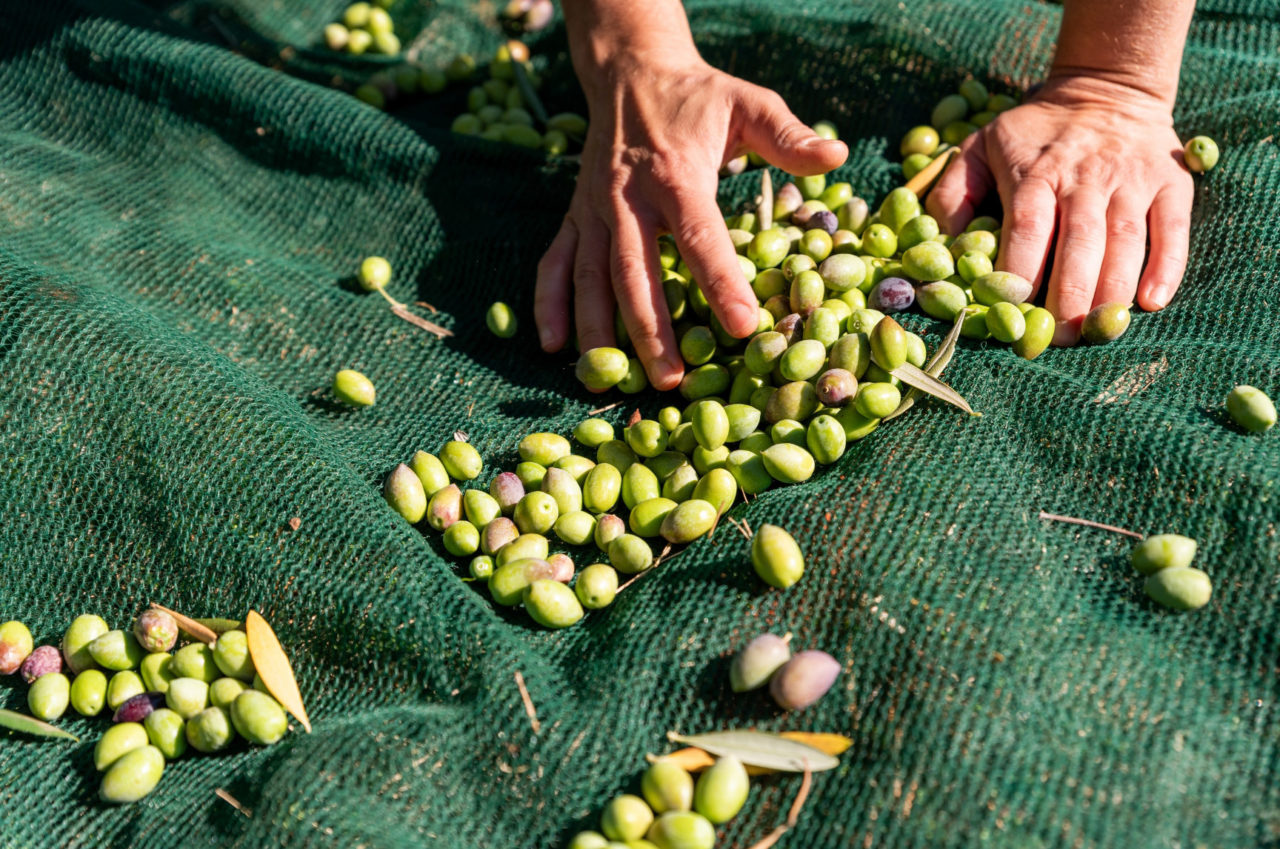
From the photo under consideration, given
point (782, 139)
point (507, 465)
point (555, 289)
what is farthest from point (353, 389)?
point (782, 139)

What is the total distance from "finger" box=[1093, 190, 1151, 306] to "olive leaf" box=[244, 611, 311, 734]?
1.82m

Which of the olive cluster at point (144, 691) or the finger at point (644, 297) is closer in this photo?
the olive cluster at point (144, 691)

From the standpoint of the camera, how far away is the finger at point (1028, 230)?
2119 mm

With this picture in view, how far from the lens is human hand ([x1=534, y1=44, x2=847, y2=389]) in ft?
6.60

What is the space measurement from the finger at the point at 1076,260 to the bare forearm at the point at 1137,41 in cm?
44

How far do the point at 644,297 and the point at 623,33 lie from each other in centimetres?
83

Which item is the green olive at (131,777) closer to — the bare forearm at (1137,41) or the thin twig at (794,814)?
the thin twig at (794,814)

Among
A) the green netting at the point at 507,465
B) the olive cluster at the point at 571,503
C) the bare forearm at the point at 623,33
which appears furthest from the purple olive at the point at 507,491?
the bare forearm at the point at 623,33

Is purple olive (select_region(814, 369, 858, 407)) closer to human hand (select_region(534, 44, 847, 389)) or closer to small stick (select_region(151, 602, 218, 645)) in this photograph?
human hand (select_region(534, 44, 847, 389))

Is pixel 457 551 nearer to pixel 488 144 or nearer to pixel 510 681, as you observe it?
pixel 510 681

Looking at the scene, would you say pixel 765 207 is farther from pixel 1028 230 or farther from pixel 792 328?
pixel 1028 230

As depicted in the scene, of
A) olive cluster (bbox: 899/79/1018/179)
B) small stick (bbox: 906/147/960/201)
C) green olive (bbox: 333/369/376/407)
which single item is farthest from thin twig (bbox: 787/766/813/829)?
olive cluster (bbox: 899/79/1018/179)

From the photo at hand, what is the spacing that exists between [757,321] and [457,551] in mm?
779

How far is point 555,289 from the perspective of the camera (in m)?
2.32
